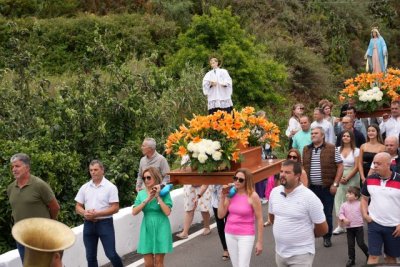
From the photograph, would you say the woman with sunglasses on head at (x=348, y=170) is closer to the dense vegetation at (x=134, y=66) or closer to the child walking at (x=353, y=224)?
the child walking at (x=353, y=224)

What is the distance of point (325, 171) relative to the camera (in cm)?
1173

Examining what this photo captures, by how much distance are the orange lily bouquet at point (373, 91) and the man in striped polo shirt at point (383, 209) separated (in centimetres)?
742

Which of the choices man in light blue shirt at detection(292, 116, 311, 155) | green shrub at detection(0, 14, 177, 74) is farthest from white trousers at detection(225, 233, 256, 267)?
green shrub at detection(0, 14, 177, 74)

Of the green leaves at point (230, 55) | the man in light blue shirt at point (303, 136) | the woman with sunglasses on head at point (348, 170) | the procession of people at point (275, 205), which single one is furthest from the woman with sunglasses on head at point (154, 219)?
the green leaves at point (230, 55)

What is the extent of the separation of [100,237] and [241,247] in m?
1.90

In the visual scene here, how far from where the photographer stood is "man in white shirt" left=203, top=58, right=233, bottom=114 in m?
16.9

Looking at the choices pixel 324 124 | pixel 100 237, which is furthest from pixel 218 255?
pixel 324 124

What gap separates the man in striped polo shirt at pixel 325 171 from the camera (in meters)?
11.7

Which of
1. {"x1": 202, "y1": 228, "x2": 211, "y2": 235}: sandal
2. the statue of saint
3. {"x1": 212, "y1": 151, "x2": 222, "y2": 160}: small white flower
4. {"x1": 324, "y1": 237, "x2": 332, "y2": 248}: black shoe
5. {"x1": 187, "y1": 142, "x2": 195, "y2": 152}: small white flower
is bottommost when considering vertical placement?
{"x1": 324, "y1": 237, "x2": 332, "y2": 248}: black shoe

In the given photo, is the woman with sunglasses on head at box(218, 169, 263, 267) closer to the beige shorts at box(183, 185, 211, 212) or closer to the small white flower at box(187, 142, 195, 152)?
the small white flower at box(187, 142, 195, 152)

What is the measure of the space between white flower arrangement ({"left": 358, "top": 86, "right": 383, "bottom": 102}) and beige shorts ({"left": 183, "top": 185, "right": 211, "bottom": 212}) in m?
5.32

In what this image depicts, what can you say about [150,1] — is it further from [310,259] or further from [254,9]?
[310,259]

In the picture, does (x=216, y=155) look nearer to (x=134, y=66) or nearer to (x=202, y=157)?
(x=202, y=157)

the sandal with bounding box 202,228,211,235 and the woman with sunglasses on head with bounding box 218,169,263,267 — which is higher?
the woman with sunglasses on head with bounding box 218,169,263,267
